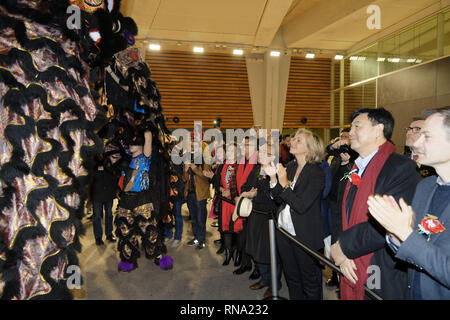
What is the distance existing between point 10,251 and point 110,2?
1198mm

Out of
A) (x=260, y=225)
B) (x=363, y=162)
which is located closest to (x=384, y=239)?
(x=363, y=162)

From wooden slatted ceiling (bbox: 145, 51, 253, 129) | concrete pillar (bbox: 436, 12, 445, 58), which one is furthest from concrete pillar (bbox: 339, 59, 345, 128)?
concrete pillar (bbox: 436, 12, 445, 58)

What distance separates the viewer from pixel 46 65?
110 cm

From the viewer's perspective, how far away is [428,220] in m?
1.28

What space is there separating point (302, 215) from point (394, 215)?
1449 mm

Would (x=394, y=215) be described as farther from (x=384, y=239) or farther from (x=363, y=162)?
(x=363, y=162)

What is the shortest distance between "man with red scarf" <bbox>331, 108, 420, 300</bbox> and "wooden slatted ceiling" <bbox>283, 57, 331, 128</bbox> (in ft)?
33.9

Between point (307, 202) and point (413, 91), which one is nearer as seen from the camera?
point (307, 202)

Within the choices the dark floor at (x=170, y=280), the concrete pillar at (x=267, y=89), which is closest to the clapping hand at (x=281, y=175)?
the dark floor at (x=170, y=280)

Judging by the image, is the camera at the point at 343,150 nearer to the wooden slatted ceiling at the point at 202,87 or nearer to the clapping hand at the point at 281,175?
the clapping hand at the point at 281,175

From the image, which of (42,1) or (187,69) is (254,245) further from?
(187,69)

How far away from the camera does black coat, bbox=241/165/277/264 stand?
10.5 feet

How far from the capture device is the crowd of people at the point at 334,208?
1.29 meters

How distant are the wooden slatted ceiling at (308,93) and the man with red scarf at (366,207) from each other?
10319mm
